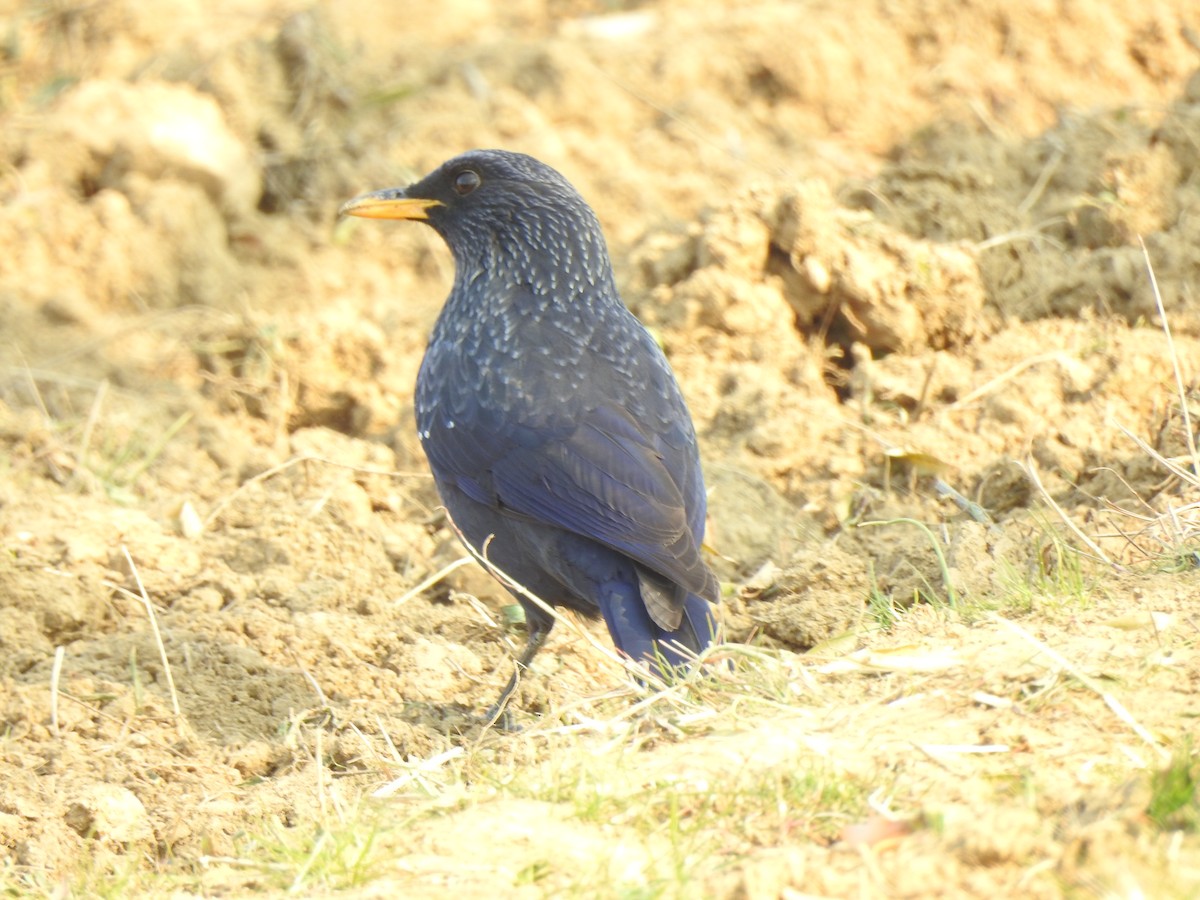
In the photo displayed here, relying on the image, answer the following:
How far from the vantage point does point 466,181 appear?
5.71 m

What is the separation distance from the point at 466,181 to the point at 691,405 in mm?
A: 1439

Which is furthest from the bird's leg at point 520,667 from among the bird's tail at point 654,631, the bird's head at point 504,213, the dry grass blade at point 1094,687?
the dry grass blade at point 1094,687

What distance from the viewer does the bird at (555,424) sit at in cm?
466

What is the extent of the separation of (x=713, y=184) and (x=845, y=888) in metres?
6.01

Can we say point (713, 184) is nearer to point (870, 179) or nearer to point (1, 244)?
point (870, 179)

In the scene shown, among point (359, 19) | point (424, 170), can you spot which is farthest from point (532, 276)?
point (359, 19)

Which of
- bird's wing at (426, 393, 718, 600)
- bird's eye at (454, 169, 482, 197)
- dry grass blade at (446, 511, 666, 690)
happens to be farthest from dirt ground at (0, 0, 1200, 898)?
bird's eye at (454, 169, 482, 197)

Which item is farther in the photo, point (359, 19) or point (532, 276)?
point (359, 19)

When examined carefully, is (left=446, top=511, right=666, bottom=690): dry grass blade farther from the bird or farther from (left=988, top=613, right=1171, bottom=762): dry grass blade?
(left=988, top=613, right=1171, bottom=762): dry grass blade

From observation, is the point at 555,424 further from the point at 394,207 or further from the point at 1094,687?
the point at 1094,687

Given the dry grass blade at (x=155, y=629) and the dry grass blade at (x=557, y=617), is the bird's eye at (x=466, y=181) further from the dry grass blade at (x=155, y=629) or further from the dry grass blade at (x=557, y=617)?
the dry grass blade at (x=155, y=629)

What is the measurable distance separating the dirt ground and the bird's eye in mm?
1123

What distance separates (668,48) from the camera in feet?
30.9

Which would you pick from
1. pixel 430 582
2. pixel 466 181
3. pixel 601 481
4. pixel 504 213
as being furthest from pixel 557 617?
pixel 466 181
